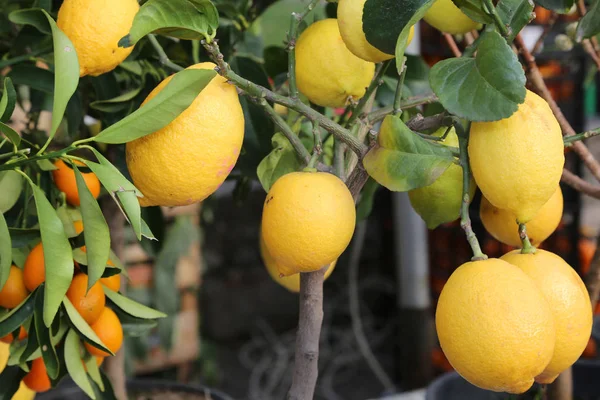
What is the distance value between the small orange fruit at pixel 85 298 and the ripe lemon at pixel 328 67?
0.23m

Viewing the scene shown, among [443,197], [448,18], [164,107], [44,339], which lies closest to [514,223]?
[443,197]

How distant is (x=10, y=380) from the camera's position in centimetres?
63

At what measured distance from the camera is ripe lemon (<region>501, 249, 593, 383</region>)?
488mm

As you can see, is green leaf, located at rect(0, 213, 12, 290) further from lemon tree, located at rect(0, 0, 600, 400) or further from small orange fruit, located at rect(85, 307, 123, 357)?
small orange fruit, located at rect(85, 307, 123, 357)

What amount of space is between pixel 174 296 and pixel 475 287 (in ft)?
4.20

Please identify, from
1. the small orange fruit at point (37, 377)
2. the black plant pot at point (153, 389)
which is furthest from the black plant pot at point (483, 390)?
the small orange fruit at point (37, 377)

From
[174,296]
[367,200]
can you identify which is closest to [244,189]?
[367,200]

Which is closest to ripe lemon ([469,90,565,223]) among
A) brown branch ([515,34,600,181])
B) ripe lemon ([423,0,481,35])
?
ripe lemon ([423,0,481,35])

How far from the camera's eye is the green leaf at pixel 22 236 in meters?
0.56

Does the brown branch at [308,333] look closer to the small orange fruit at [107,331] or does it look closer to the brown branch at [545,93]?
the small orange fruit at [107,331]

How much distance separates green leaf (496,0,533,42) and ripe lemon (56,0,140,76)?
25 cm

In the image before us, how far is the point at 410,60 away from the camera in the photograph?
77 centimetres

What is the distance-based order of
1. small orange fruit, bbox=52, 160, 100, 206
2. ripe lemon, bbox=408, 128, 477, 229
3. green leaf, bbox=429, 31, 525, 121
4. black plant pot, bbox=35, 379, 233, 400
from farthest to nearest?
1. black plant pot, bbox=35, 379, 233, 400
2. small orange fruit, bbox=52, 160, 100, 206
3. ripe lemon, bbox=408, 128, 477, 229
4. green leaf, bbox=429, 31, 525, 121

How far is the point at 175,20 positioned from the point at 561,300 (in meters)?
0.31
